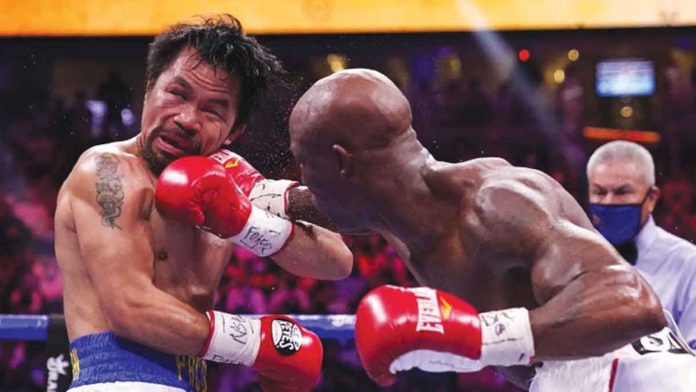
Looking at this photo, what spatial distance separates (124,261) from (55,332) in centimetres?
119

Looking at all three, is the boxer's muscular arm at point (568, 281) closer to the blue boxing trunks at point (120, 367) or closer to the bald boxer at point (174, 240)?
the bald boxer at point (174, 240)

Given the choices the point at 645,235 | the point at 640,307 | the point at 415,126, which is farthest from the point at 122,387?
the point at 415,126

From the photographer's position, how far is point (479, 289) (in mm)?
1817

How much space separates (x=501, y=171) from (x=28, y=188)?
17.5ft

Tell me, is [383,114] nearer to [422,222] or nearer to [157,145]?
[422,222]

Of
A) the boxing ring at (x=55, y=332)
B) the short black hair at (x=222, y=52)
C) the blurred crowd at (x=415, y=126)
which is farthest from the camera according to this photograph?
the blurred crowd at (x=415, y=126)

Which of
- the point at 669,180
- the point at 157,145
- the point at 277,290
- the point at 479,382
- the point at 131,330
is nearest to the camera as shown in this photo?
the point at 131,330

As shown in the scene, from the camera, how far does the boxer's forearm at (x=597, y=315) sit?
1526 mm

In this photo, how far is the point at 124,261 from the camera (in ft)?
6.82

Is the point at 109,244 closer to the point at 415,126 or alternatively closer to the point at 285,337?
the point at 285,337

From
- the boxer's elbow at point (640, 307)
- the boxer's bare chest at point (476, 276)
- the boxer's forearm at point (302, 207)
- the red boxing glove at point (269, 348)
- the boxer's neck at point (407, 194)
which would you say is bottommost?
the red boxing glove at point (269, 348)

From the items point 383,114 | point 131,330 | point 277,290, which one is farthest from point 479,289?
point 277,290

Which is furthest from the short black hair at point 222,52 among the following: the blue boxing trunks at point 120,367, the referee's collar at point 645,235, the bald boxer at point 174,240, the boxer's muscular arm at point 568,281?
the referee's collar at point 645,235

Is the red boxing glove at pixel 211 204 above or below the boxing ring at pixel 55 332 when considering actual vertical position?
above
